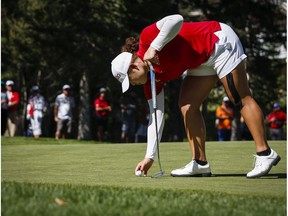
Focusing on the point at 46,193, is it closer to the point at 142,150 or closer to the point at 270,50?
the point at 142,150

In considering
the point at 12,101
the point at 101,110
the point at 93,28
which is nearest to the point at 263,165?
the point at 12,101

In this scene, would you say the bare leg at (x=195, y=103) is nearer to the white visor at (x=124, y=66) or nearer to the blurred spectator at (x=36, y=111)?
the white visor at (x=124, y=66)

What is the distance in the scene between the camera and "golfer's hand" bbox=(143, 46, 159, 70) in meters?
8.75

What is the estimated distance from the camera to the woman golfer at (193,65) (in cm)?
895

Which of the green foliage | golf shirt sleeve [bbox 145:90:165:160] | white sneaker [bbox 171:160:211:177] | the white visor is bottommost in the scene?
white sneaker [bbox 171:160:211:177]

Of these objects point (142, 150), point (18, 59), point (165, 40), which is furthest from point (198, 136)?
point (18, 59)

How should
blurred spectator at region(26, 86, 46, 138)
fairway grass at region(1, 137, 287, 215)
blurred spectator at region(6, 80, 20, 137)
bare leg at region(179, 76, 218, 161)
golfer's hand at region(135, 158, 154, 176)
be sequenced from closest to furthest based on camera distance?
1. fairway grass at region(1, 137, 287, 215)
2. golfer's hand at region(135, 158, 154, 176)
3. bare leg at region(179, 76, 218, 161)
4. blurred spectator at region(6, 80, 20, 137)
5. blurred spectator at region(26, 86, 46, 138)

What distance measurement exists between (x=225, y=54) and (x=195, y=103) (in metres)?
0.70

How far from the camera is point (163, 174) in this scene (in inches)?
381

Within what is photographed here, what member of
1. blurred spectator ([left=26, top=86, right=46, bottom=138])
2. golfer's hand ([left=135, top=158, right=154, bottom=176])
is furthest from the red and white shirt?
blurred spectator ([left=26, top=86, right=46, bottom=138])

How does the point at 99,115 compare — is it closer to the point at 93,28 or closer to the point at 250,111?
the point at 93,28

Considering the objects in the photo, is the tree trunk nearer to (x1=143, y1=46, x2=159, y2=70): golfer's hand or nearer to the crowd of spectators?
the crowd of spectators

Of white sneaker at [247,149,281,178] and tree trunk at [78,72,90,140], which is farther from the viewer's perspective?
tree trunk at [78,72,90,140]

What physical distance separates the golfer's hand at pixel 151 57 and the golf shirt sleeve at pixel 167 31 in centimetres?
4
